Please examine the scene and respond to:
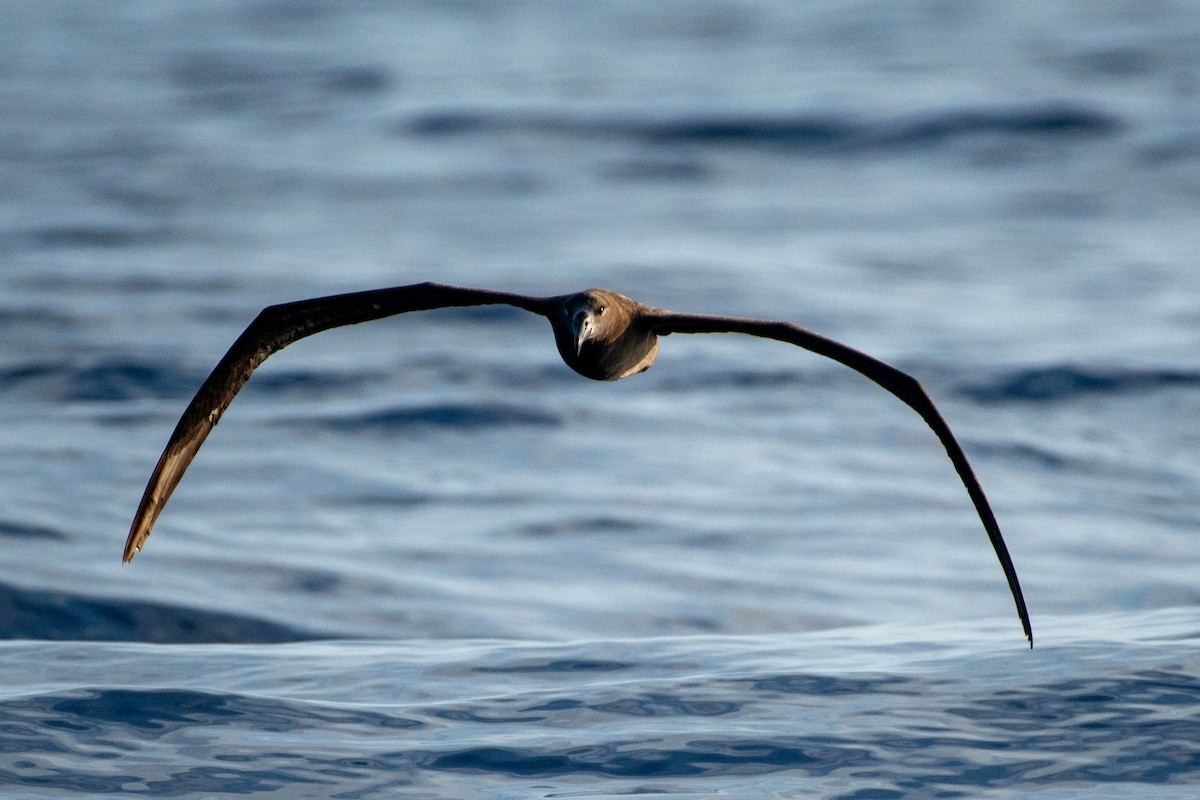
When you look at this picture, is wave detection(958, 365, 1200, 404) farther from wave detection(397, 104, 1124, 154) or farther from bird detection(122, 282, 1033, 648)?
bird detection(122, 282, 1033, 648)

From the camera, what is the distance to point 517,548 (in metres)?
14.1

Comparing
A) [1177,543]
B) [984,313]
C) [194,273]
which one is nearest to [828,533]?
[1177,543]

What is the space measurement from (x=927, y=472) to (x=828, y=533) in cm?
282

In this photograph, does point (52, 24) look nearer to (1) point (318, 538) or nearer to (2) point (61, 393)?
(2) point (61, 393)

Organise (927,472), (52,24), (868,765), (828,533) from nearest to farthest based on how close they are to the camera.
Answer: (868,765) → (828,533) → (927,472) → (52,24)

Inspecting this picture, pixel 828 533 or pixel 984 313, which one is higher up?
pixel 984 313

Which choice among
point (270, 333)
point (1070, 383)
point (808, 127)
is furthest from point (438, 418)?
point (808, 127)

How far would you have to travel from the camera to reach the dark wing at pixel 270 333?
6.63 m

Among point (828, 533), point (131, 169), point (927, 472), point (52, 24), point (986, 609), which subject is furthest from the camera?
point (52, 24)

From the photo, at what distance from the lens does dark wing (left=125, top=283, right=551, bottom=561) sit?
6633mm

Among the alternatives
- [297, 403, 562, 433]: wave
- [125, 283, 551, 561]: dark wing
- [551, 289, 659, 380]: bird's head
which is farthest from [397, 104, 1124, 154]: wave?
[125, 283, 551, 561]: dark wing

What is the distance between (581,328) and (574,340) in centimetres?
6

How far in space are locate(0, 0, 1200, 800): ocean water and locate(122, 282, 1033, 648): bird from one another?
123 centimetres

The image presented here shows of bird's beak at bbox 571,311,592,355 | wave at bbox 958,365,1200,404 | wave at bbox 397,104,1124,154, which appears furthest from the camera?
wave at bbox 397,104,1124,154
